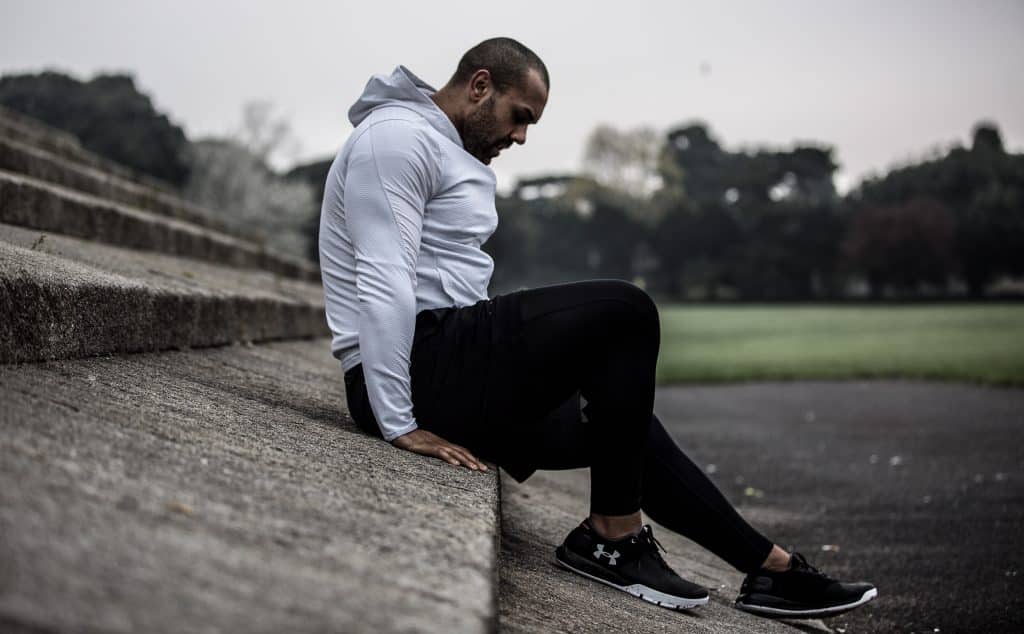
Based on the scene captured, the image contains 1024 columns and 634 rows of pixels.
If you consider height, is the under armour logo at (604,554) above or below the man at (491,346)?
below

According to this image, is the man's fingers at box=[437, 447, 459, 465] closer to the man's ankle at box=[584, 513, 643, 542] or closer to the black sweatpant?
the black sweatpant

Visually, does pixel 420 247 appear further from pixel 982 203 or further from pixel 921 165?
pixel 921 165

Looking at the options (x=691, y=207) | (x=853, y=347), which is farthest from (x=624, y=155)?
(x=853, y=347)

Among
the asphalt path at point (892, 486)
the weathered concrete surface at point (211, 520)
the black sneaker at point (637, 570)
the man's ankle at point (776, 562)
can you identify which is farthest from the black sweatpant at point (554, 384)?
the asphalt path at point (892, 486)

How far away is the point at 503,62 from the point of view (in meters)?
3.05

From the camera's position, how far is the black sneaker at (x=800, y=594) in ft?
10.4

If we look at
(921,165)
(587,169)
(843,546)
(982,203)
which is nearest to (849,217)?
(921,165)

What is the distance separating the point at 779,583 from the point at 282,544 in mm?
2063

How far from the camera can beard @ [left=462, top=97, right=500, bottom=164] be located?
3094 mm

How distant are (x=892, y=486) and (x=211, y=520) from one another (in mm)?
5274

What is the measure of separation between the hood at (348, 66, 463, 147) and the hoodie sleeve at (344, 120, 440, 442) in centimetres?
17

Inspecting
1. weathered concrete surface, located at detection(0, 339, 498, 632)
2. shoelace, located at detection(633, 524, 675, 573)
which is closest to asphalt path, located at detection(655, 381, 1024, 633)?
shoelace, located at detection(633, 524, 675, 573)

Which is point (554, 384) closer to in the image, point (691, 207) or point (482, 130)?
point (482, 130)

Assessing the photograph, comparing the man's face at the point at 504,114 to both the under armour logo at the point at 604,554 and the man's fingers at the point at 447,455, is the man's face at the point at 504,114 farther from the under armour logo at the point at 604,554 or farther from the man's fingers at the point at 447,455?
the under armour logo at the point at 604,554
